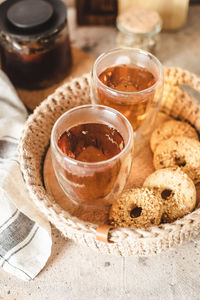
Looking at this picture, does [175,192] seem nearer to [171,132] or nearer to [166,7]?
[171,132]

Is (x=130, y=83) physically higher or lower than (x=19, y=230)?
higher

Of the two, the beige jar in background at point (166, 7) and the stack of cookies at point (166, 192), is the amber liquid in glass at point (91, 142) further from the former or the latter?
the beige jar in background at point (166, 7)

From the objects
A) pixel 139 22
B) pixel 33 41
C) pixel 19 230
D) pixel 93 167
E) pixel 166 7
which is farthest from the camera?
pixel 166 7

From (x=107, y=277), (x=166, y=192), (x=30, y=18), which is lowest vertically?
(x=107, y=277)

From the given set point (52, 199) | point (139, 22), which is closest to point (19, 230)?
point (52, 199)

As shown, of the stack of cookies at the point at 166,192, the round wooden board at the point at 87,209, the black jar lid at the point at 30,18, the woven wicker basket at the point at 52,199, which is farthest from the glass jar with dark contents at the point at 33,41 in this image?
the stack of cookies at the point at 166,192

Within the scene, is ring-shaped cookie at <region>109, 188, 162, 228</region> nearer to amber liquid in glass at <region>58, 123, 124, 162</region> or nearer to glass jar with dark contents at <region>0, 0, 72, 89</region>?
amber liquid in glass at <region>58, 123, 124, 162</region>

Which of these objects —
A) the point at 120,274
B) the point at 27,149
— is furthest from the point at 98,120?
the point at 120,274
